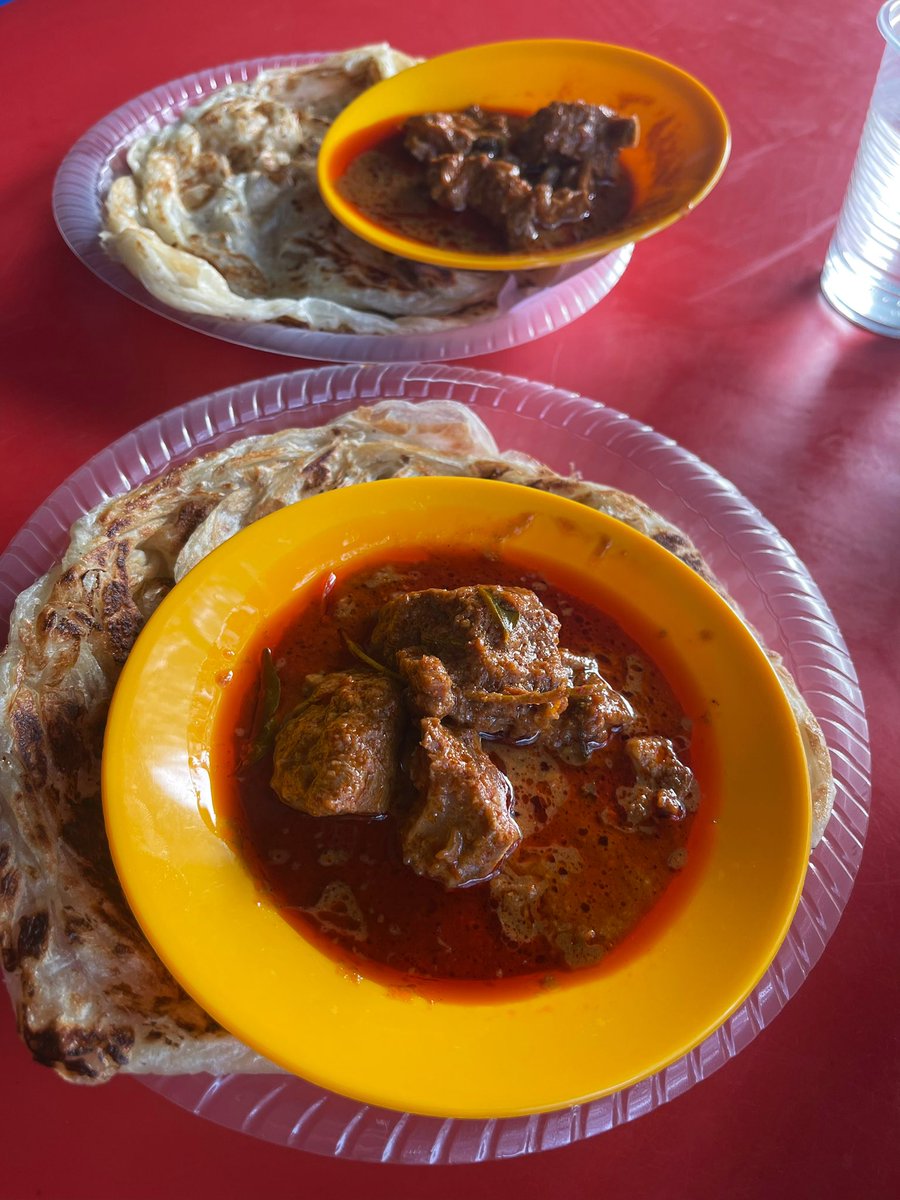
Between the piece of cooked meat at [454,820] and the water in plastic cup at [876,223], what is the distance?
1.99 metres

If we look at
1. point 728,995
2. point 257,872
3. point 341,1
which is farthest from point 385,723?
point 341,1

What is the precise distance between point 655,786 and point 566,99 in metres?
2.43

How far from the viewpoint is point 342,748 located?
138cm

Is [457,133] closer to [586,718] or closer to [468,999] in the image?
[586,718]

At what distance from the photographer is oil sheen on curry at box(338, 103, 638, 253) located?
8.28 feet

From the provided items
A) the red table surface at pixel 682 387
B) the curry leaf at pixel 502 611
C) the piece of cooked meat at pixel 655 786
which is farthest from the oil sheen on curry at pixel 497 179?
the piece of cooked meat at pixel 655 786

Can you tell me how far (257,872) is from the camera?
138 cm

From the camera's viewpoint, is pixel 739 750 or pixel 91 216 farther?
pixel 91 216

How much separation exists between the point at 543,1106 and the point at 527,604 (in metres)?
0.77

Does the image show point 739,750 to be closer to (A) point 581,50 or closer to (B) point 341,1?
(A) point 581,50

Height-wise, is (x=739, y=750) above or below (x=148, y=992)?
above

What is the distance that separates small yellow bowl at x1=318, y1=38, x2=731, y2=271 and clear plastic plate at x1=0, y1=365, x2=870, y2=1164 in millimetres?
440

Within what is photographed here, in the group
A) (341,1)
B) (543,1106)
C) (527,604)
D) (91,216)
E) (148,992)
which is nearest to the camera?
(543,1106)

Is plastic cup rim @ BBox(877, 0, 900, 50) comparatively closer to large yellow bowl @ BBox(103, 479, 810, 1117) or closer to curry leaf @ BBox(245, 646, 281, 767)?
large yellow bowl @ BBox(103, 479, 810, 1117)
